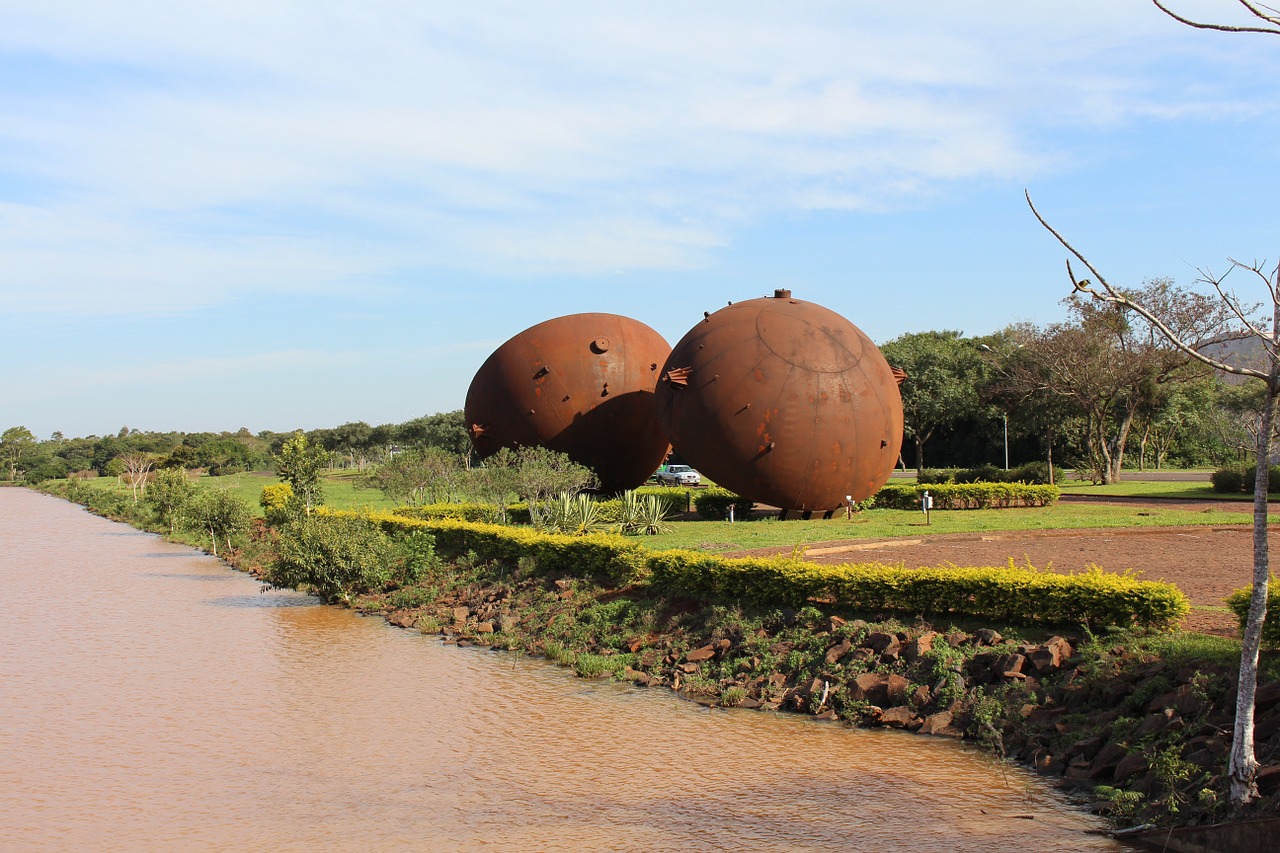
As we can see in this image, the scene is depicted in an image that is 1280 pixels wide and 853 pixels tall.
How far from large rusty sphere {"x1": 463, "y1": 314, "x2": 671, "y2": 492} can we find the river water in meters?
12.4

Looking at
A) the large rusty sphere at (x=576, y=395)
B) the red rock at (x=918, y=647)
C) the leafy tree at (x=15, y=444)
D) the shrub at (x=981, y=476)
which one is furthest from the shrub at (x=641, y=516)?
the leafy tree at (x=15, y=444)

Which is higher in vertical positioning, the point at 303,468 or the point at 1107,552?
the point at 303,468

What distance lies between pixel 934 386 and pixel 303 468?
121 feet

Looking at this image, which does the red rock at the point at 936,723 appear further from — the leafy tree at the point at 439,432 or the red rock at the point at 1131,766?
the leafy tree at the point at 439,432

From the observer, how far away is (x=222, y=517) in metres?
30.2

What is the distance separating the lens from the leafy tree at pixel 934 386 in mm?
55969

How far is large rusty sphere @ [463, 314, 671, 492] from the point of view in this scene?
28688mm

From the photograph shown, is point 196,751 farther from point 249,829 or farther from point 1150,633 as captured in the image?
point 1150,633

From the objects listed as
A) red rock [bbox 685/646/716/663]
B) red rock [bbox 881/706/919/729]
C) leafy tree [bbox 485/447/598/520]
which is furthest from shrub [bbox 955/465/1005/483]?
red rock [bbox 881/706/919/729]

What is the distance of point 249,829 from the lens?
8.77 meters

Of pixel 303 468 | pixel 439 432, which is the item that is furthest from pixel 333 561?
pixel 439 432

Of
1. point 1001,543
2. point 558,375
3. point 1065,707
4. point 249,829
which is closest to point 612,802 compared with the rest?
point 249,829

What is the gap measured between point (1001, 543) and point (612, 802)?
1270 cm

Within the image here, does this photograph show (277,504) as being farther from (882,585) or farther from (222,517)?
(882,585)
